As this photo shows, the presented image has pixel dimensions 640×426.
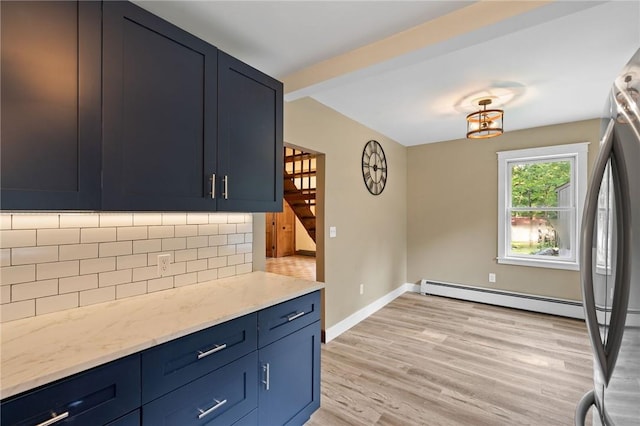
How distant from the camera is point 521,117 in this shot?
343cm

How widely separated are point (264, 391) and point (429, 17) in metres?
2.25

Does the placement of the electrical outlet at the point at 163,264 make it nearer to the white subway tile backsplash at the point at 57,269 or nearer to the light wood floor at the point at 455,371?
the white subway tile backsplash at the point at 57,269

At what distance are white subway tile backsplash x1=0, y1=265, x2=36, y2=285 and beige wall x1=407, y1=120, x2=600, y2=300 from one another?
4.61 m

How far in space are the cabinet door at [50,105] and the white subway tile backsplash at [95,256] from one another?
0.35 m

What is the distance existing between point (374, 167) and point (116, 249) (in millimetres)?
3157

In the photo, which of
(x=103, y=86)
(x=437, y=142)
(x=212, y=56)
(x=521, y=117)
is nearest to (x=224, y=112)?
(x=212, y=56)

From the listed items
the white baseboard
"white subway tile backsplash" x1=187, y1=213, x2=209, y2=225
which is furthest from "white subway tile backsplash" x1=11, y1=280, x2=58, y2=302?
the white baseboard

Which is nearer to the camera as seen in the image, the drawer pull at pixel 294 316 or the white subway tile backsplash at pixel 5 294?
the white subway tile backsplash at pixel 5 294

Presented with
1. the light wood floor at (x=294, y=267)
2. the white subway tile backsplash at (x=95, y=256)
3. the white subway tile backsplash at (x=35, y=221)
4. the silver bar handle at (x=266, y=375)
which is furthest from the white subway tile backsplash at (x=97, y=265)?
the light wood floor at (x=294, y=267)

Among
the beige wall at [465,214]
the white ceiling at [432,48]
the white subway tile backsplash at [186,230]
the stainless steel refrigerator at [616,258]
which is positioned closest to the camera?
the stainless steel refrigerator at [616,258]

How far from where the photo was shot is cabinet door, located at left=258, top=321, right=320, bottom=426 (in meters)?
1.50

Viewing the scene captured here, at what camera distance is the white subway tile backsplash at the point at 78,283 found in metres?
1.32

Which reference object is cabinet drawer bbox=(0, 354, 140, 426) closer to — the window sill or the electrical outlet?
the electrical outlet

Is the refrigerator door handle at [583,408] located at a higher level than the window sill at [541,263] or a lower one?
higher
